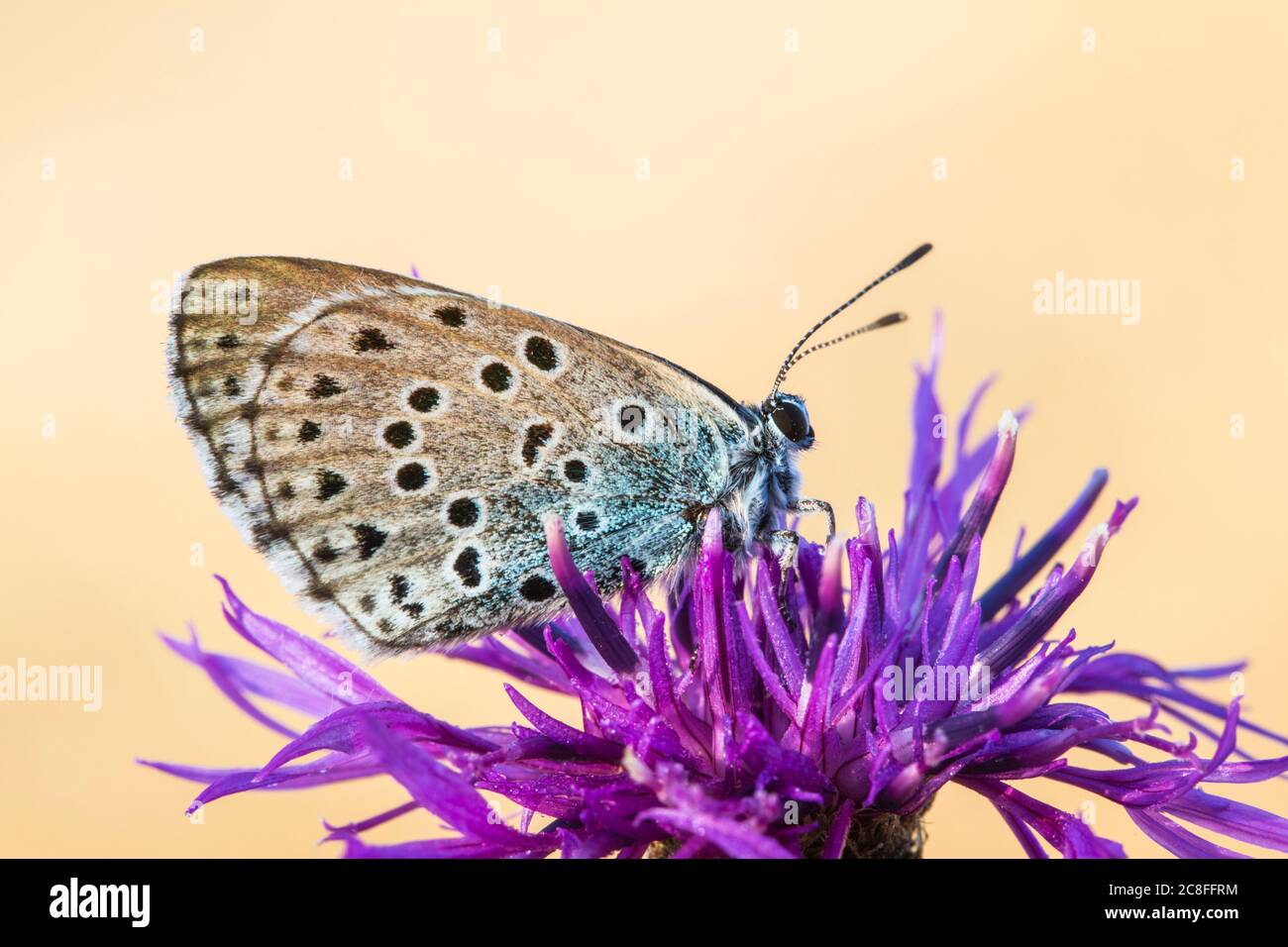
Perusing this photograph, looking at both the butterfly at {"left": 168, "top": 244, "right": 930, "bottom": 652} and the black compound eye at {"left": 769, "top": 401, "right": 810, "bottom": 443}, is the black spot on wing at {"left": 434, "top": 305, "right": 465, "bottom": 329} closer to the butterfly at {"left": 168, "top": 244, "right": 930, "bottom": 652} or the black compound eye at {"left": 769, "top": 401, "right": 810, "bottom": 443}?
the butterfly at {"left": 168, "top": 244, "right": 930, "bottom": 652}

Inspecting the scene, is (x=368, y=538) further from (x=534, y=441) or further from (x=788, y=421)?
(x=788, y=421)

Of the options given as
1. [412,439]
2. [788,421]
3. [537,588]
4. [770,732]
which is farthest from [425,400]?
[770,732]

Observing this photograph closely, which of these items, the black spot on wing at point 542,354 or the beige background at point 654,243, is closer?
the black spot on wing at point 542,354

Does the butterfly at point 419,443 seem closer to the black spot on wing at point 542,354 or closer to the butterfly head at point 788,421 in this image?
the black spot on wing at point 542,354

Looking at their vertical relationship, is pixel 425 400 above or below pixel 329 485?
above
